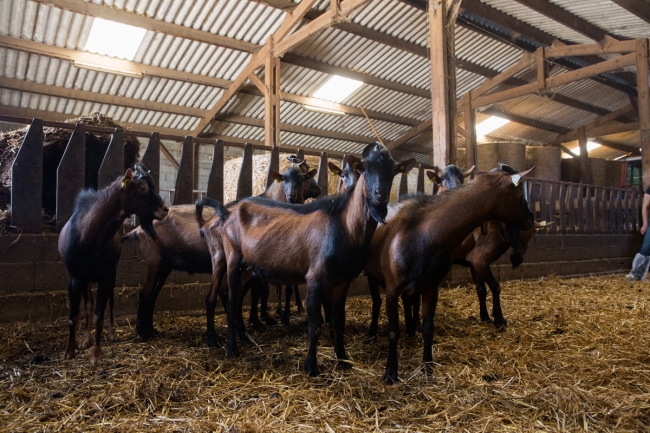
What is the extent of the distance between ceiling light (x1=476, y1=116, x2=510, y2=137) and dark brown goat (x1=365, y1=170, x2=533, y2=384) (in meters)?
17.4

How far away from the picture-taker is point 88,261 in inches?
155

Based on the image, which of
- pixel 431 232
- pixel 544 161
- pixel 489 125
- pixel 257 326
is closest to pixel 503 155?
pixel 544 161

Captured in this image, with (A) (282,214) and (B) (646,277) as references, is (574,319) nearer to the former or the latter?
(A) (282,214)

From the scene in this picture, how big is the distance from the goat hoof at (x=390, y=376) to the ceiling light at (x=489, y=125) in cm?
1850

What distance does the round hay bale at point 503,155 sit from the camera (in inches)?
639

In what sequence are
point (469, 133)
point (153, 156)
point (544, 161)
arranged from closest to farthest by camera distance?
point (153, 156), point (469, 133), point (544, 161)

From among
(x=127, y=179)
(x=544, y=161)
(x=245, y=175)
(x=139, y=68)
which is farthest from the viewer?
(x=544, y=161)

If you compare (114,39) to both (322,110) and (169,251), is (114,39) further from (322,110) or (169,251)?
(169,251)

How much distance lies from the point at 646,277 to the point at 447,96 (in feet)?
20.7

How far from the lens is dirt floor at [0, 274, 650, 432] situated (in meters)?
2.66

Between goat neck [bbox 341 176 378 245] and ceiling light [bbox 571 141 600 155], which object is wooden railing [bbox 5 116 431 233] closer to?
goat neck [bbox 341 176 378 245]

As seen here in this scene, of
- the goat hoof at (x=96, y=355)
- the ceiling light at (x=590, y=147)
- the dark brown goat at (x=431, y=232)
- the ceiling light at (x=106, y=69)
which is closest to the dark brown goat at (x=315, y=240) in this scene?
the dark brown goat at (x=431, y=232)

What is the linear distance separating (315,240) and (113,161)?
3.33 m

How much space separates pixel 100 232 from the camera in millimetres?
3998
